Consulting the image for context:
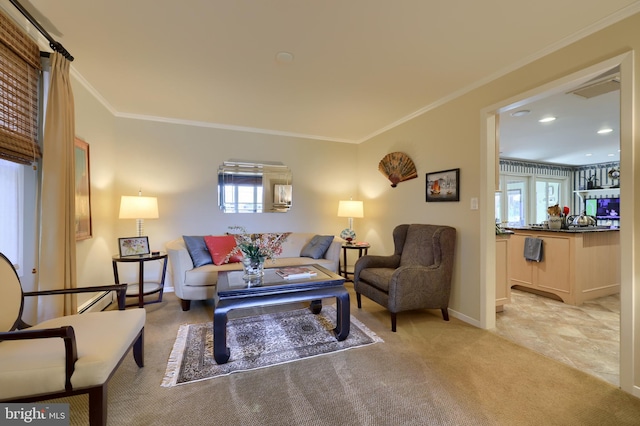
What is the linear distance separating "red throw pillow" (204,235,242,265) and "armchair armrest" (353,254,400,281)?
1.49 meters

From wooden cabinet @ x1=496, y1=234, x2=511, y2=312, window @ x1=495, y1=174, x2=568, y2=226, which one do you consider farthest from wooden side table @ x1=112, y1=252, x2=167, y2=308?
window @ x1=495, y1=174, x2=568, y2=226

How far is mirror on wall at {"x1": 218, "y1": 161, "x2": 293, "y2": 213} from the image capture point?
4125 mm

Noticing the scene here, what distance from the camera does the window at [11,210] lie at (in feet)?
6.08

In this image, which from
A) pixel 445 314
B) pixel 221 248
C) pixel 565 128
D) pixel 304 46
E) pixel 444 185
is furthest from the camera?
pixel 565 128

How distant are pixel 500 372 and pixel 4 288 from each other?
10.4 feet

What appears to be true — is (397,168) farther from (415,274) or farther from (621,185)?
(621,185)

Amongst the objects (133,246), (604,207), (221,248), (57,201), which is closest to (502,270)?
(221,248)

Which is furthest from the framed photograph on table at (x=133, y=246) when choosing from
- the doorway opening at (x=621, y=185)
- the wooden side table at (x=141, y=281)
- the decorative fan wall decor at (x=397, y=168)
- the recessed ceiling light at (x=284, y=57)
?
the doorway opening at (x=621, y=185)

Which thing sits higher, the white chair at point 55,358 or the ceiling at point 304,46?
the ceiling at point 304,46

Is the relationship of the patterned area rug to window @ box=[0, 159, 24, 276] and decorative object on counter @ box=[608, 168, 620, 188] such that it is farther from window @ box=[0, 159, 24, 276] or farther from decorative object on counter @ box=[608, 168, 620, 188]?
decorative object on counter @ box=[608, 168, 620, 188]

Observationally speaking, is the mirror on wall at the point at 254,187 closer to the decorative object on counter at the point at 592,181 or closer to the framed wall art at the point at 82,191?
the framed wall art at the point at 82,191

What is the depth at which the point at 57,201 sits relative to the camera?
2.01 metres

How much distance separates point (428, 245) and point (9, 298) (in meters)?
3.32

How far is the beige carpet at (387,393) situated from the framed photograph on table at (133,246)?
1.38m
